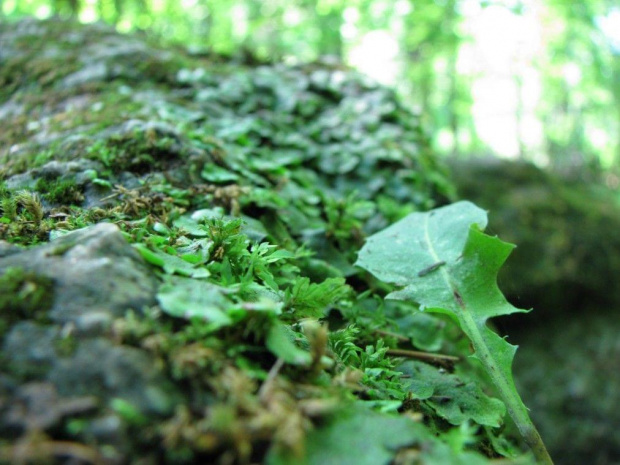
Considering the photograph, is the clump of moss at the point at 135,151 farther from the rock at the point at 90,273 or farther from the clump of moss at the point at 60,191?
the rock at the point at 90,273

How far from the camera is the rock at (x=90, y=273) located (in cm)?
100

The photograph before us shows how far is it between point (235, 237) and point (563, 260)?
4.60m

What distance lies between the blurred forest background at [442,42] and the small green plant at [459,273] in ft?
7.64

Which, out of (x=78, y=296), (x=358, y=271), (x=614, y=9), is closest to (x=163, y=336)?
(x=78, y=296)

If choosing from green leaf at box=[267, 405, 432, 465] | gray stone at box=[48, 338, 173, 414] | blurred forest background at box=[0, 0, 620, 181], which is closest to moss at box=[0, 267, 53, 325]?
gray stone at box=[48, 338, 173, 414]

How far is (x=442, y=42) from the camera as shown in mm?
7387

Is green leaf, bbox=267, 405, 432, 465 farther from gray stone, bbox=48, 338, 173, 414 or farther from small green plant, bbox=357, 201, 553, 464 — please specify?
small green plant, bbox=357, 201, 553, 464

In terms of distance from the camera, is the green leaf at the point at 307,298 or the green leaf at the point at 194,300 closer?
the green leaf at the point at 194,300

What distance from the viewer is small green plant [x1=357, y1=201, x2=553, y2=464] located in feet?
5.13

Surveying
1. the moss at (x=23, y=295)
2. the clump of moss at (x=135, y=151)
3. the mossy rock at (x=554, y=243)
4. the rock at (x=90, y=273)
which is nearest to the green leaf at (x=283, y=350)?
the rock at (x=90, y=273)

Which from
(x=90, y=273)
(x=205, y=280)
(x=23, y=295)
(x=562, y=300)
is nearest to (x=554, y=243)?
(x=562, y=300)

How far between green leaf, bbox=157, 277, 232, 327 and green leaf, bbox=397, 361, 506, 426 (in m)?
0.69

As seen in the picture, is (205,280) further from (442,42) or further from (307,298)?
(442,42)

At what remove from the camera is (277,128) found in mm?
3002
